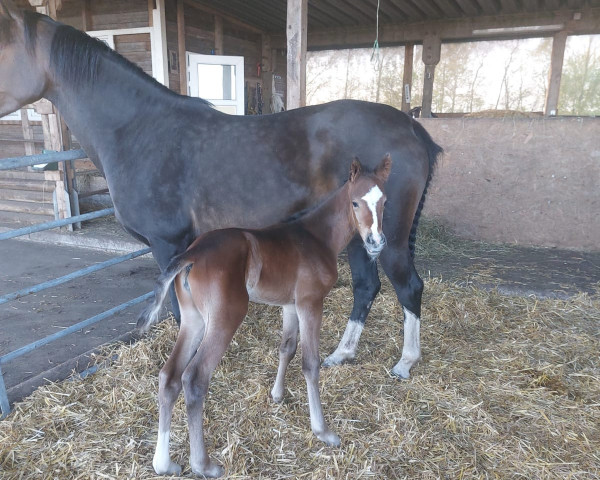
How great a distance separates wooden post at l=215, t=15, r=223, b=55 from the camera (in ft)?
27.7

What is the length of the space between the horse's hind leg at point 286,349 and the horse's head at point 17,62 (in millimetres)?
2176

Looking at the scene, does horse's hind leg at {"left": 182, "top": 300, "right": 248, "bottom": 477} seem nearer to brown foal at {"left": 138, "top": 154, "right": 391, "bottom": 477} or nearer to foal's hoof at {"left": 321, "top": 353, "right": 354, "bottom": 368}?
brown foal at {"left": 138, "top": 154, "right": 391, "bottom": 477}

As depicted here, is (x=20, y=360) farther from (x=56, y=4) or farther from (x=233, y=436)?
(x=56, y=4)

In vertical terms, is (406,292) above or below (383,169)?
below

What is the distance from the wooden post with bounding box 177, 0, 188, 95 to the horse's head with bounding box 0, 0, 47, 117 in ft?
16.8

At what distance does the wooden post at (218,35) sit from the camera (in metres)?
8.44

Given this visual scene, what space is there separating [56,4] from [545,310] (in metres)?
6.54

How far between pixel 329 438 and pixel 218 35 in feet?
27.3

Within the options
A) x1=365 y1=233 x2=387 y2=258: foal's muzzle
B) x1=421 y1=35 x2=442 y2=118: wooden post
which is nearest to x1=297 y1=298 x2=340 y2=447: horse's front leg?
x1=365 y1=233 x2=387 y2=258: foal's muzzle

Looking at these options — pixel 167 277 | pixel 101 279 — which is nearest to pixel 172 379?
pixel 167 277

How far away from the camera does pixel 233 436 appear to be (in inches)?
82.0

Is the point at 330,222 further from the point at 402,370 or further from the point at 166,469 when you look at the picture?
the point at 166,469

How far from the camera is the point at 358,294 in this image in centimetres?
304

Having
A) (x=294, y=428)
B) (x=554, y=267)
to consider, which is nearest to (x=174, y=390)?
(x=294, y=428)
